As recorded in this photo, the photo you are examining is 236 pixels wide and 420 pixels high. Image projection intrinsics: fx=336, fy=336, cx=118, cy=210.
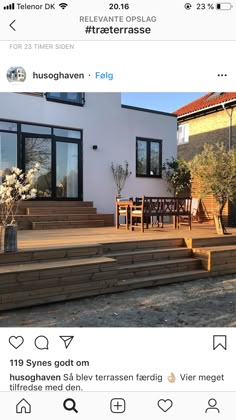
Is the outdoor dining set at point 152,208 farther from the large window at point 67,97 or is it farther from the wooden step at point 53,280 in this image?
the large window at point 67,97

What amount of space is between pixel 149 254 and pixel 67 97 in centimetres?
607

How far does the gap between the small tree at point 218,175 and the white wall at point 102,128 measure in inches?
151

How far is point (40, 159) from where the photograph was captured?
941 cm

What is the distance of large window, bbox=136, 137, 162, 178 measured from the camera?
11289 mm

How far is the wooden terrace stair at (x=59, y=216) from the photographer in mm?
7811
